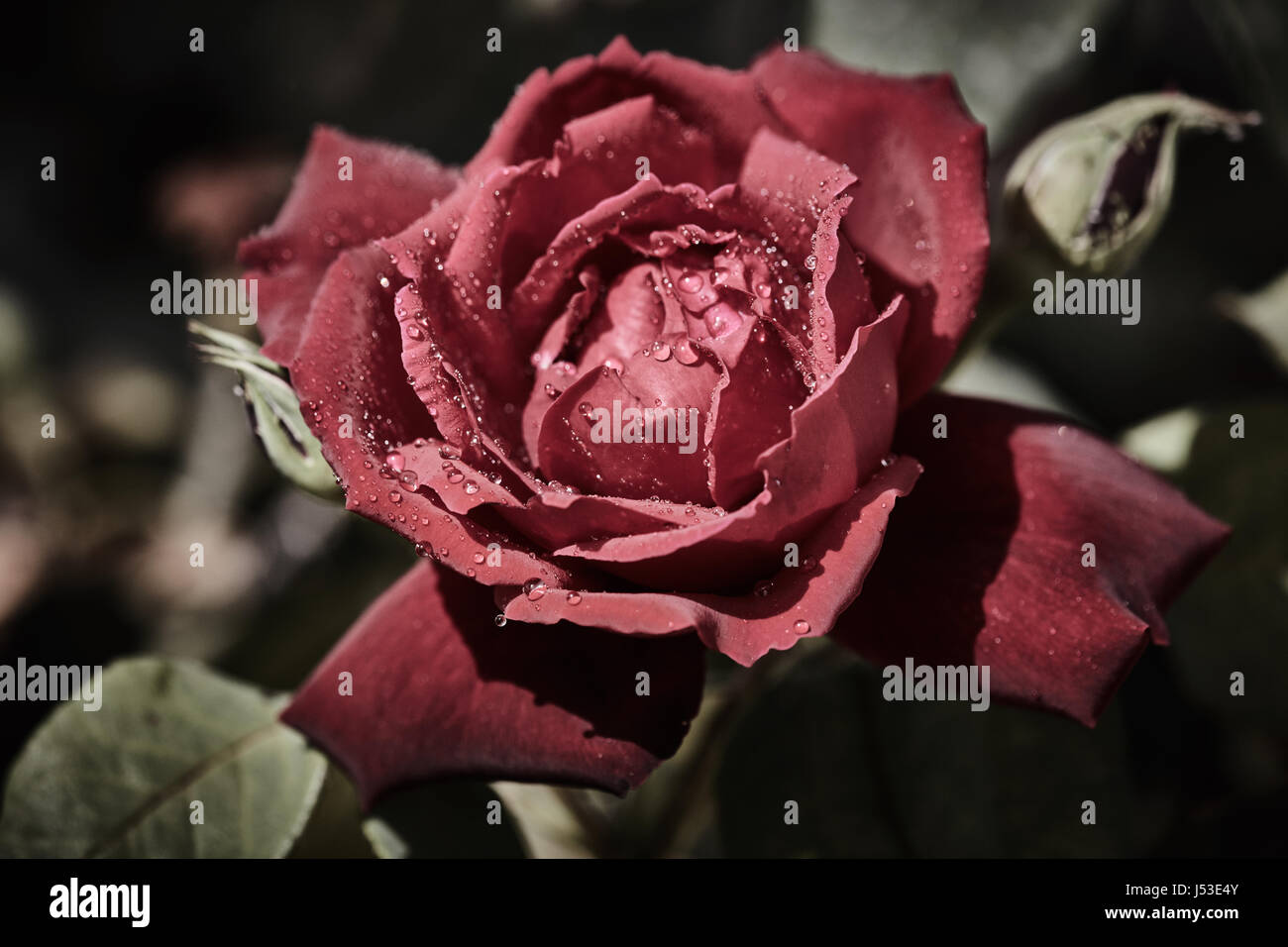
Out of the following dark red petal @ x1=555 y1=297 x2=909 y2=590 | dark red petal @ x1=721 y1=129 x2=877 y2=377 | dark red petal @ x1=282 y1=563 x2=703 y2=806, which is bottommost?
dark red petal @ x1=282 y1=563 x2=703 y2=806

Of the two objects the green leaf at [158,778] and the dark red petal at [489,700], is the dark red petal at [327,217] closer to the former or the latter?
the dark red petal at [489,700]

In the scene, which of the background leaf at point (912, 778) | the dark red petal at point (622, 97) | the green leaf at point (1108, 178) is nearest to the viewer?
the dark red petal at point (622, 97)

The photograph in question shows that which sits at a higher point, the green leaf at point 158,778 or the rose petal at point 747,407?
the rose petal at point 747,407

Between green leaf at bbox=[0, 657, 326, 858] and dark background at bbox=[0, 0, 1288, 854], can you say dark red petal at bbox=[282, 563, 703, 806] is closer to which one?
green leaf at bbox=[0, 657, 326, 858]

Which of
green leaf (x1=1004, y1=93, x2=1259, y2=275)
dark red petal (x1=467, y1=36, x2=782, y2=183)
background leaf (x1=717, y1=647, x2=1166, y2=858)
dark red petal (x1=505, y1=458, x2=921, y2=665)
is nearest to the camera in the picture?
dark red petal (x1=505, y1=458, x2=921, y2=665)

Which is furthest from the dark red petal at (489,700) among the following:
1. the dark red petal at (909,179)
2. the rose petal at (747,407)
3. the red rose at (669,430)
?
the dark red petal at (909,179)

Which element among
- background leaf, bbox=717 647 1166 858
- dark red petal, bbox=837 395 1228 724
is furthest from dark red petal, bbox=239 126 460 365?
background leaf, bbox=717 647 1166 858

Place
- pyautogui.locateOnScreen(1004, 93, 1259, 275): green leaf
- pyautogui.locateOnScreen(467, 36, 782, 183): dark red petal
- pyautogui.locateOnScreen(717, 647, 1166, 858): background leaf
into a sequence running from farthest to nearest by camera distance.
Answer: pyautogui.locateOnScreen(717, 647, 1166, 858): background leaf → pyautogui.locateOnScreen(1004, 93, 1259, 275): green leaf → pyautogui.locateOnScreen(467, 36, 782, 183): dark red petal
